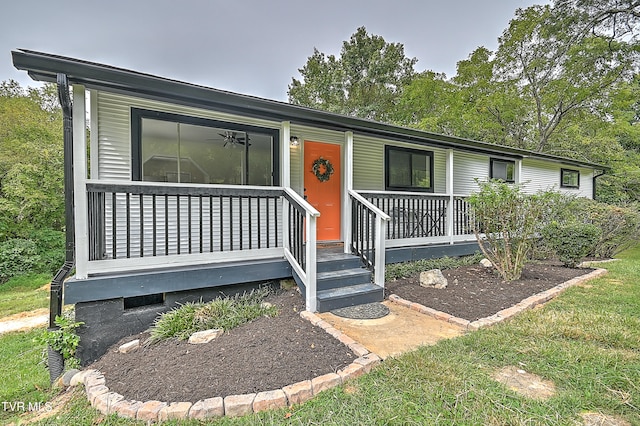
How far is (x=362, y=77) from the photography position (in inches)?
780

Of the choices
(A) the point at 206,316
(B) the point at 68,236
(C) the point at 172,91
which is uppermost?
(C) the point at 172,91

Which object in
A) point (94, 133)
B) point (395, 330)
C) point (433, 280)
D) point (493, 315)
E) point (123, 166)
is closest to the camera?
point (395, 330)

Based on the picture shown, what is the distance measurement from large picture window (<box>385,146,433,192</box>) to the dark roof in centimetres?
132

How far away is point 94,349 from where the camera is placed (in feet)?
11.2

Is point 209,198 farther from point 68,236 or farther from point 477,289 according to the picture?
point 477,289

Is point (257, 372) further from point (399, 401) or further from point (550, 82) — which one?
point (550, 82)

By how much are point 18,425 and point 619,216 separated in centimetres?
1253

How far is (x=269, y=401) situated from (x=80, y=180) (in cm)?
310

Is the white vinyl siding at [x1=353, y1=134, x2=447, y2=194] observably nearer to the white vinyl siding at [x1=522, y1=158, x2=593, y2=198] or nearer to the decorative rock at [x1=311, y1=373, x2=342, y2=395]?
the decorative rock at [x1=311, y1=373, x2=342, y2=395]

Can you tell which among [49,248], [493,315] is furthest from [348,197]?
[49,248]

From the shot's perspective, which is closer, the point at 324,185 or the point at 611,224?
the point at 324,185

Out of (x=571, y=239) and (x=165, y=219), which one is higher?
(x=165, y=219)

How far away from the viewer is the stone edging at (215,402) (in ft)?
7.22

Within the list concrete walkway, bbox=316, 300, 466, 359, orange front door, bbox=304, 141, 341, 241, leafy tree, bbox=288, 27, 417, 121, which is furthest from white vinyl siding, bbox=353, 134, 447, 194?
leafy tree, bbox=288, 27, 417, 121
